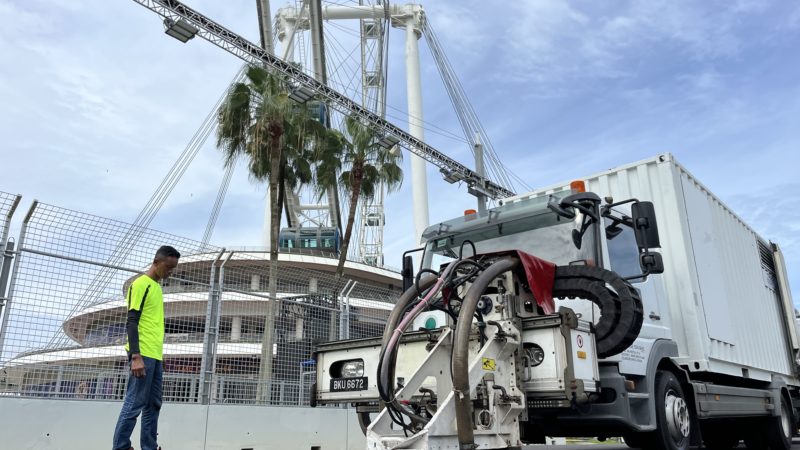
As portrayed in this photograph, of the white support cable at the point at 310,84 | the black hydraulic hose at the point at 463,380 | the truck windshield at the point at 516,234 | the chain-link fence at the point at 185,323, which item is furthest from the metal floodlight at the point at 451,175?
the black hydraulic hose at the point at 463,380

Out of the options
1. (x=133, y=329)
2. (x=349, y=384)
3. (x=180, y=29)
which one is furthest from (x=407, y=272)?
(x=180, y=29)

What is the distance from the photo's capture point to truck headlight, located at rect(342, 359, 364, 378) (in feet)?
16.6

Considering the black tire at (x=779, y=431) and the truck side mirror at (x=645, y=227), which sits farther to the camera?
the black tire at (x=779, y=431)

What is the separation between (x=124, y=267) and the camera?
6531 millimetres

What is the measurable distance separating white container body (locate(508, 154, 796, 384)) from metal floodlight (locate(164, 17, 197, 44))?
1988 cm

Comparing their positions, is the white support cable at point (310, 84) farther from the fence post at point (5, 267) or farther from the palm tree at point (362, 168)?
the fence post at point (5, 267)

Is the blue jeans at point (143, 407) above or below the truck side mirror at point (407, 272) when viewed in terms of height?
below

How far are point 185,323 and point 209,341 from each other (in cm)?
36

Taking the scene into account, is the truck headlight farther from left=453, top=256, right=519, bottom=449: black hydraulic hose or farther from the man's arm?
the man's arm

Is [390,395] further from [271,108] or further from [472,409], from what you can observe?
[271,108]

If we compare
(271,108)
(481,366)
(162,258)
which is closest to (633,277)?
(481,366)

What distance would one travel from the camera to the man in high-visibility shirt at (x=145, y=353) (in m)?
4.71

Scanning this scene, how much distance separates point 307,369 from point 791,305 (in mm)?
8364

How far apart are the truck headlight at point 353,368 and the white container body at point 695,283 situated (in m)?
2.08
